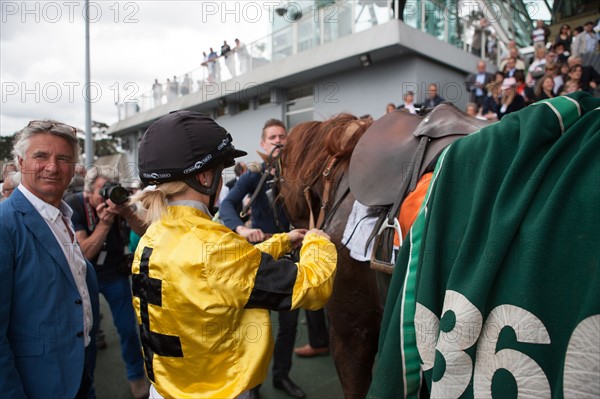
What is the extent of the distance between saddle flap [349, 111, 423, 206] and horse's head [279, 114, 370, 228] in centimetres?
24

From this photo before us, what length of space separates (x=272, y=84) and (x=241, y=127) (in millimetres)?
3026

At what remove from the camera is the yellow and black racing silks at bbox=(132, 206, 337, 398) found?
3.94 feet

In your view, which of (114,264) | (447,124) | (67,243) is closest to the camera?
(447,124)

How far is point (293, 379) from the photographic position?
3.16 metres

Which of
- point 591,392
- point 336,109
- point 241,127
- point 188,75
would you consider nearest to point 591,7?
point 336,109

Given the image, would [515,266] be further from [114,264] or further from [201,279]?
[114,264]

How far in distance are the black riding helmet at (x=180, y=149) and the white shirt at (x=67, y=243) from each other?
0.86m

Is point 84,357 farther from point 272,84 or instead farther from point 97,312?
point 272,84

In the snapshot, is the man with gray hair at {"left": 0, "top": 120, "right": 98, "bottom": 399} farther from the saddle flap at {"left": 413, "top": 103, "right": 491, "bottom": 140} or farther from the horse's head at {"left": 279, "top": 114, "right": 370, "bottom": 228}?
the saddle flap at {"left": 413, "top": 103, "right": 491, "bottom": 140}

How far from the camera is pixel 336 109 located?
1129cm

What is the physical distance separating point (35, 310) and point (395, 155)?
172cm

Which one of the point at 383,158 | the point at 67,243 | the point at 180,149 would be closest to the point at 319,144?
the point at 383,158

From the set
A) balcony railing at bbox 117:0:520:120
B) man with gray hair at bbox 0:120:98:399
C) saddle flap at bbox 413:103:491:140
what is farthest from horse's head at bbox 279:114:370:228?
balcony railing at bbox 117:0:520:120

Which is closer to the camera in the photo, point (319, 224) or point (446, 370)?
point (446, 370)
